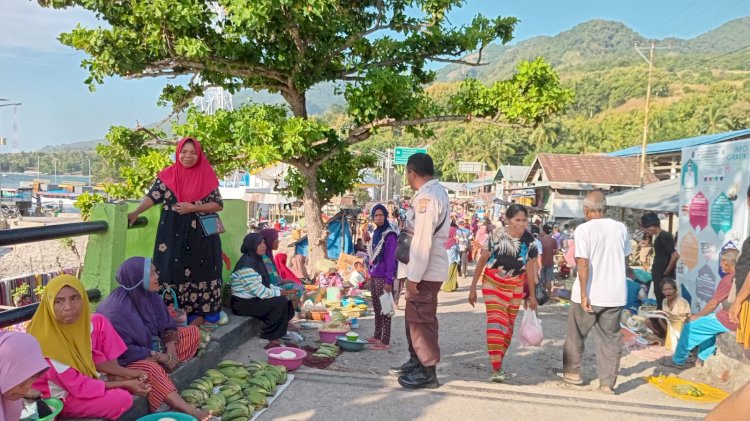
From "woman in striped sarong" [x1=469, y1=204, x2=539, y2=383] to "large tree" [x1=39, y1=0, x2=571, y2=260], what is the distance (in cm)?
323

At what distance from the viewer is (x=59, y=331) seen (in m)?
2.91

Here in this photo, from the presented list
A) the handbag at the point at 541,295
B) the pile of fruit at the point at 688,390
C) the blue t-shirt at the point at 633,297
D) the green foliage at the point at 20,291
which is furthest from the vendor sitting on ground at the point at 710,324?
the green foliage at the point at 20,291

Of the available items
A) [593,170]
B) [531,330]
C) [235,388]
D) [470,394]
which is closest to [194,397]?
[235,388]

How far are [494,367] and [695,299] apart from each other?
13.0 ft

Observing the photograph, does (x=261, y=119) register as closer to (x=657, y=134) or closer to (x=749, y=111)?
(x=657, y=134)

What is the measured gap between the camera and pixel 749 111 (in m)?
65.1

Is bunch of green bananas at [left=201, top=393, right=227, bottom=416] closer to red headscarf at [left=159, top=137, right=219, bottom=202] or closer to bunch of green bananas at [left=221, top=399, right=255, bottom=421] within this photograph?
bunch of green bananas at [left=221, top=399, right=255, bottom=421]

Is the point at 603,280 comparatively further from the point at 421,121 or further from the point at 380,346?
the point at 421,121

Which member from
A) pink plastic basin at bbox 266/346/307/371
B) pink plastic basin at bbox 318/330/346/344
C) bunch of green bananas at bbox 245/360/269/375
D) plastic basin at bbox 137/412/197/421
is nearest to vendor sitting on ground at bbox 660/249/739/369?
pink plastic basin at bbox 318/330/346/344

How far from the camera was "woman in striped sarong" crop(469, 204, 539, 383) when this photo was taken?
4.80 m

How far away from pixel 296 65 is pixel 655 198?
11.7 meters

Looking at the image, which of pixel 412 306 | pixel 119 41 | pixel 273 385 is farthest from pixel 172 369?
pixel 119 41

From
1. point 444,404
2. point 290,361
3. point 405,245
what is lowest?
point 444,404

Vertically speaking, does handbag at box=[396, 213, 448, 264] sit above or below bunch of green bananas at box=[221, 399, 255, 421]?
above
